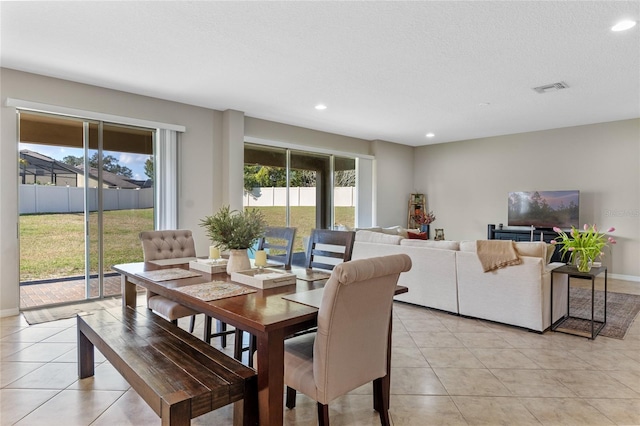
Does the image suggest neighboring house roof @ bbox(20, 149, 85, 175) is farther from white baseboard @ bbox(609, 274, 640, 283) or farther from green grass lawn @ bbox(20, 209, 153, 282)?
white baseboard @ bbox(609, 274, 640, 283)

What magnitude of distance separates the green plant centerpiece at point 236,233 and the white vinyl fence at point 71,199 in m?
2.79

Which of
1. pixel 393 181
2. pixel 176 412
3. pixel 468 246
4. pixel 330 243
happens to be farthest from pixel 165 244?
pixel 393 181

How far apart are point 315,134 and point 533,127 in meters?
3.83

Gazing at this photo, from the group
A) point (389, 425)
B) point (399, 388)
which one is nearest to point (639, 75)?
point (399, 388)

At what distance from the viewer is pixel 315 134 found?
6914 millimetres

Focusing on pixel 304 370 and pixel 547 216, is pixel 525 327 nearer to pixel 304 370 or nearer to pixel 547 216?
pixel 304 370

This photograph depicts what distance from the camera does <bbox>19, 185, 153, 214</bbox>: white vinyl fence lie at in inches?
159

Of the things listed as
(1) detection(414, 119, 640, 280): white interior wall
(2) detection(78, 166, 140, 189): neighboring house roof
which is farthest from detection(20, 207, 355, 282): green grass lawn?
(1) detection(414, 119, 640, 280): white interior wall

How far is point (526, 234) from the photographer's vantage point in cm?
661

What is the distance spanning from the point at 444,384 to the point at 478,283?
1534 mm

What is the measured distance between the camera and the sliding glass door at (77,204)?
407 cm

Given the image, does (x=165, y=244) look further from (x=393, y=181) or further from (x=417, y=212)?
(x=417, y=212)

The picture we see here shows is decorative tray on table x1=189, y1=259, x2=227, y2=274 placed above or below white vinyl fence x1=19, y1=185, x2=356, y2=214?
below

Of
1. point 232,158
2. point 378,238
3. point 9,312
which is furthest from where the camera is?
point 232,158
